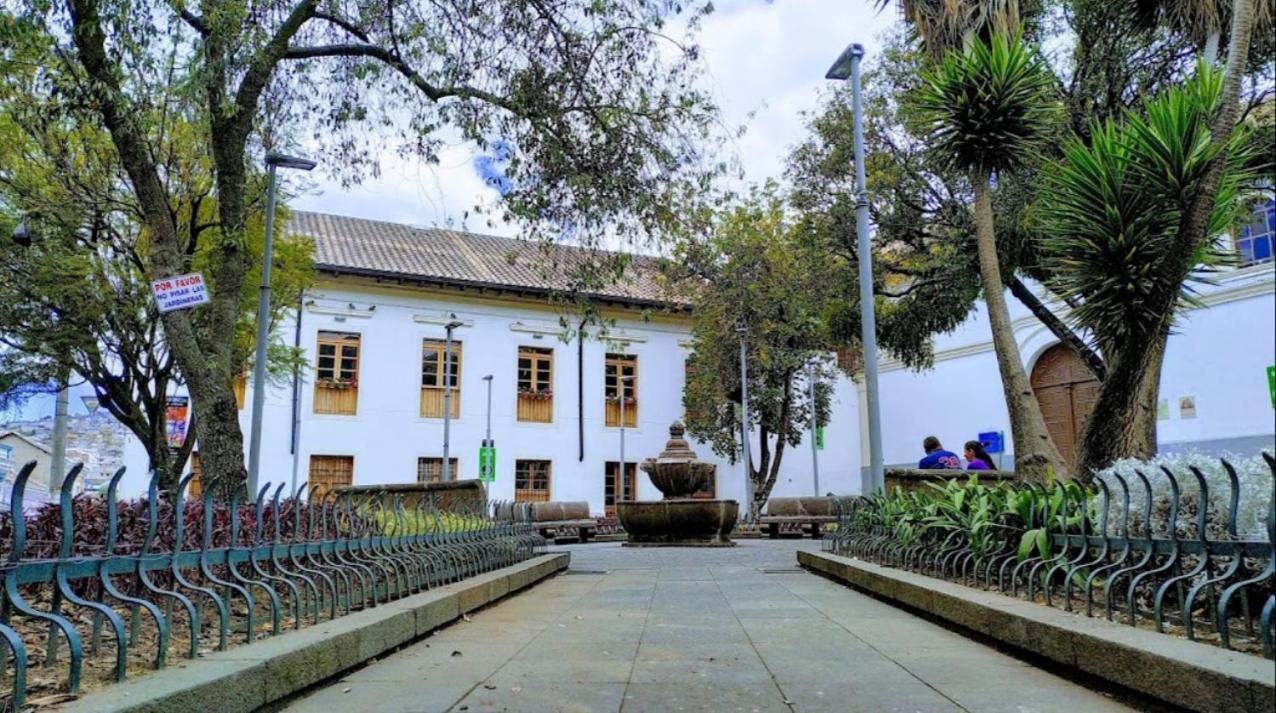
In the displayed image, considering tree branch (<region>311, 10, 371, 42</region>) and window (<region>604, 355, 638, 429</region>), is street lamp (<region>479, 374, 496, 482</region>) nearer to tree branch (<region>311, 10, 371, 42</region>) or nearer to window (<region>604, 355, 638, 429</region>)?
window (<region>604, 355, 638, 429</region>)

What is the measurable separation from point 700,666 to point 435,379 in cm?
2286

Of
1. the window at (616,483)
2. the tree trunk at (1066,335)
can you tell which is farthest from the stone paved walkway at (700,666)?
the window at (616,483)

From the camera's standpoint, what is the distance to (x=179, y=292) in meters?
7.45

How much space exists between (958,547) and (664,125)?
17.2 ft

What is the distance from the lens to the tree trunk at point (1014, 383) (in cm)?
807

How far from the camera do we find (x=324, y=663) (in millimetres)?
3797

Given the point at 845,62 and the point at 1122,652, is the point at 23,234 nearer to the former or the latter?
the point at 845,62

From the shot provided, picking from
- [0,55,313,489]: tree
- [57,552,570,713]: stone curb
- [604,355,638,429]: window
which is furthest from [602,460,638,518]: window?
[57,552,570,713]: stone curb

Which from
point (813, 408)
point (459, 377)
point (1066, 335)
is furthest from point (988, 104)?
point (459, 377)

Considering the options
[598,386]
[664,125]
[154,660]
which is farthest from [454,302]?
[154,660]

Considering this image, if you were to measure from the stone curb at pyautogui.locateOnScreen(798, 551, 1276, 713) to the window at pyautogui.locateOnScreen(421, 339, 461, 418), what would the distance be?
21594 mm

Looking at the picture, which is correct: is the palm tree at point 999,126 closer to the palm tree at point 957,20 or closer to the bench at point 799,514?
the palm tree at point 957,20

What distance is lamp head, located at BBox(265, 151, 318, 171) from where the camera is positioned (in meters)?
10.9

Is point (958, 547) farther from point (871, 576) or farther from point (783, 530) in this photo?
point (783, 530)
